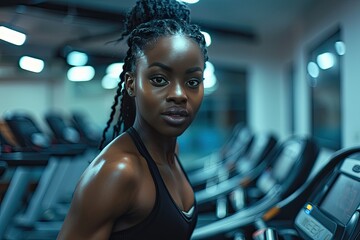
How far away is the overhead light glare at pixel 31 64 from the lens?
472 cm

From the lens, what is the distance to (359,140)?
315 centimetres

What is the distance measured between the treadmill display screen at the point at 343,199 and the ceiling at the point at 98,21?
2762 millimetres

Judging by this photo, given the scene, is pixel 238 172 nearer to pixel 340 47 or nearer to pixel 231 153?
pixel 231 153

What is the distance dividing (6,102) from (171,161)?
371 centimetres

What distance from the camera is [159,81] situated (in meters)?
0.96

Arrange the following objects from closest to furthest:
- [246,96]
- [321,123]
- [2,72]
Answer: [2,72], [321,123], [246,96]

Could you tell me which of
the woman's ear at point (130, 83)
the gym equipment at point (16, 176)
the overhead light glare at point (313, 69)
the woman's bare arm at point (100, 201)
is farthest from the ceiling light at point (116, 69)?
the overhead light glare at point (313, 69)

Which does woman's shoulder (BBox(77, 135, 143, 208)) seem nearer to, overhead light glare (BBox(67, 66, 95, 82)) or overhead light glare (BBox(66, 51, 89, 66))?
overhead light glare (BBox(66, 51, 89, 66))

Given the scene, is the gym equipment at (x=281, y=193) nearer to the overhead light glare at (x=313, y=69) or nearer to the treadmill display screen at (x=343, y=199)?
the treadmill display screen at (x=343, y=199)

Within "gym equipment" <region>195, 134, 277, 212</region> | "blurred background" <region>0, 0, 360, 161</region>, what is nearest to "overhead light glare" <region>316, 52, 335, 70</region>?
"blurred background" <region>0, 0, 360, 161</region>

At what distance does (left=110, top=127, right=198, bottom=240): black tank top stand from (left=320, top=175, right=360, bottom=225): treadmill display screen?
0.53m

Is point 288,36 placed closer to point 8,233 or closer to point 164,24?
point 8,233

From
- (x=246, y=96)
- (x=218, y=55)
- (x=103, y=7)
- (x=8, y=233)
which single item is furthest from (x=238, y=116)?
(x=8, y=233)

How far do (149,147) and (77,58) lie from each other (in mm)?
4778
